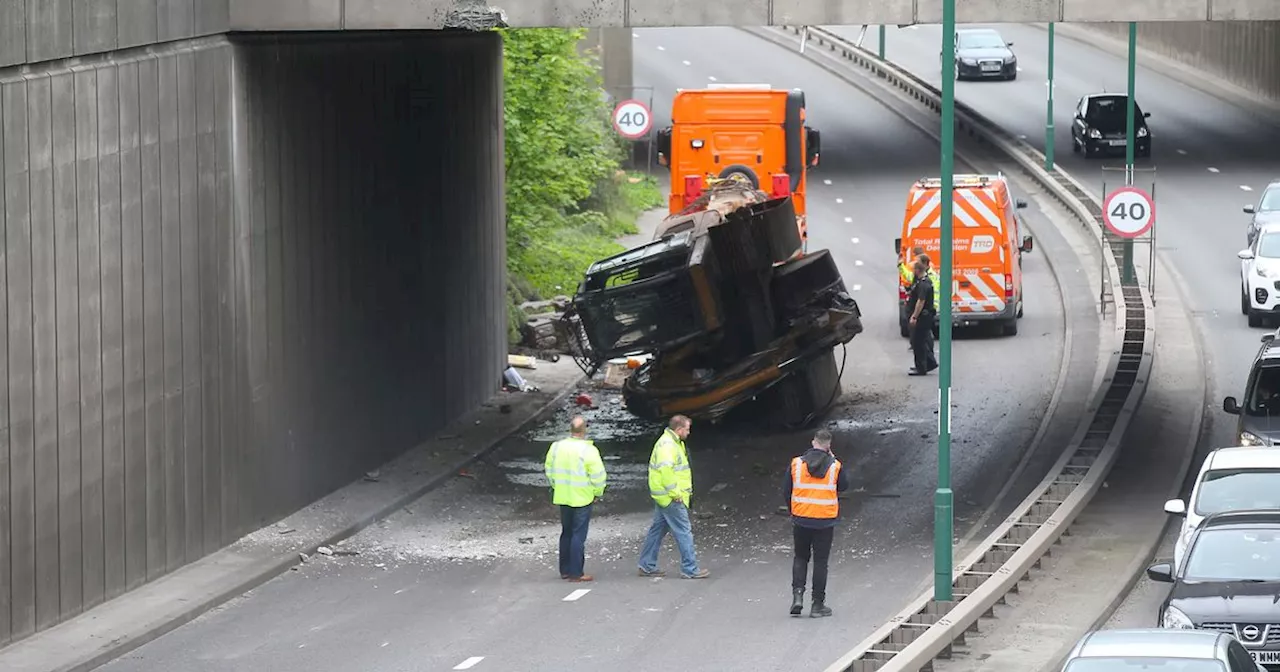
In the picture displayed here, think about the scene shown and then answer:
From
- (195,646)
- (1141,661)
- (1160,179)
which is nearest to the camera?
(1141,661)

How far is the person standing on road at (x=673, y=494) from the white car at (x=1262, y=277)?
1509cm

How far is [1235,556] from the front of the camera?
16.3m

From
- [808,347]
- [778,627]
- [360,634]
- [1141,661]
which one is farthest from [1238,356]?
[1141,661]

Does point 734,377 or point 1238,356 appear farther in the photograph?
point 1238,356

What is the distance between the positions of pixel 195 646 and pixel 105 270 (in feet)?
10.9

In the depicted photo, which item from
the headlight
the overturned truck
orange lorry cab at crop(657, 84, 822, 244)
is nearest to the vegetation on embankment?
orange lorry cab at crop(657, 84, 822, 244)

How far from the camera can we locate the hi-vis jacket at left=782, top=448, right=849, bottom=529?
57.4 feet

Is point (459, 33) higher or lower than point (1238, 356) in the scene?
higher

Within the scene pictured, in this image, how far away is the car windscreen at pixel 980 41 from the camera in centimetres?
6594

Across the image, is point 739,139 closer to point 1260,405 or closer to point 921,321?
point 921,321

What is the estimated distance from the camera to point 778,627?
1773 centimetres

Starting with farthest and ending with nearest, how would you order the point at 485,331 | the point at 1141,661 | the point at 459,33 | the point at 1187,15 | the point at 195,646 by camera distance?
the point at 485,331 → the point at 459,33 → the point at 1187,15 → the point at 195,646 → the point at 1141,661

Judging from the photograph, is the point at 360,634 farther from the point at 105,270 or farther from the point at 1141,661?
the point at 1141,661

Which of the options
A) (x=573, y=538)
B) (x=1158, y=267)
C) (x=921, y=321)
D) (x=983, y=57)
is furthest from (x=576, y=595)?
(x=983, y=57)
